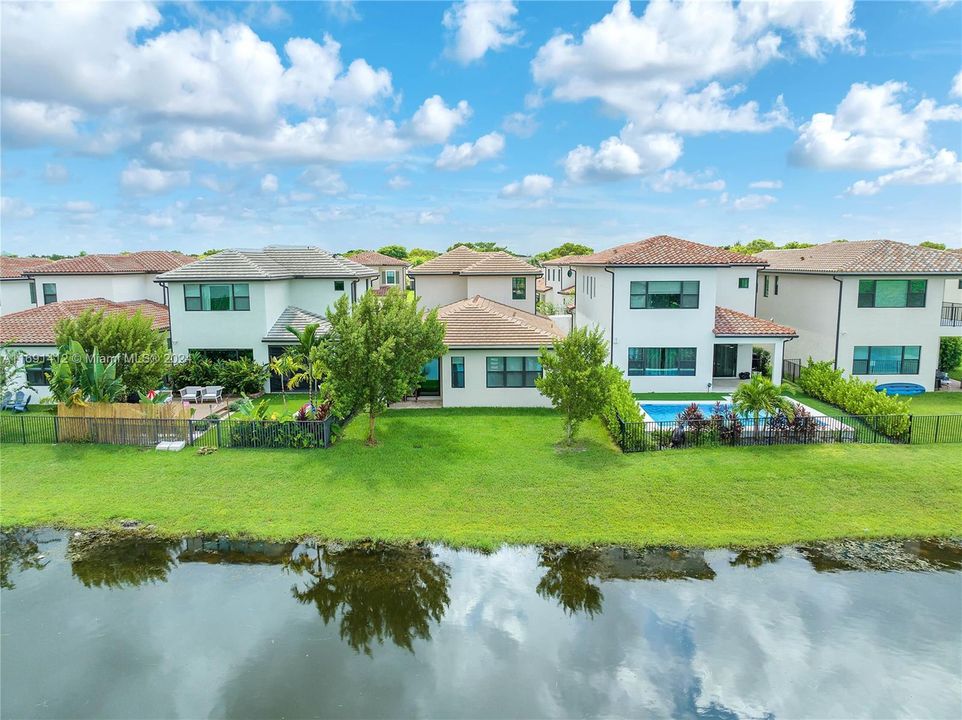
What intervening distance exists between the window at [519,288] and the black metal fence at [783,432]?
18205 mm

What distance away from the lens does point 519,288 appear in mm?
38844

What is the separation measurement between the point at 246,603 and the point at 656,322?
2204 cm

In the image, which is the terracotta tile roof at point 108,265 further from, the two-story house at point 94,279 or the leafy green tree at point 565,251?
the leafy green tree at point 565,251

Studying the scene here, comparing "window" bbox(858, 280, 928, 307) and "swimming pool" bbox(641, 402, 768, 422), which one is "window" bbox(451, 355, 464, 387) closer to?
"swimming pool" bbox(641, 402, 768, 422)

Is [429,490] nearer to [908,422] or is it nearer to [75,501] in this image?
[75,501]

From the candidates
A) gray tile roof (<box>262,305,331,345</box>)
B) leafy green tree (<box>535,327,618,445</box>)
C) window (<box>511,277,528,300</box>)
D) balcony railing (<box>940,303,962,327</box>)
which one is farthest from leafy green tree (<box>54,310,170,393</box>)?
balcony railing (<box>940,303,962,327</box>)

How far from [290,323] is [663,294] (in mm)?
18111

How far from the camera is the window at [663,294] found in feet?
95.8

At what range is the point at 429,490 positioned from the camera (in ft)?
59.9

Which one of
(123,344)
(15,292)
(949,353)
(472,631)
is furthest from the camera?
(15,292)

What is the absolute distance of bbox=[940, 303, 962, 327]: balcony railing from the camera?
2974 centimetres

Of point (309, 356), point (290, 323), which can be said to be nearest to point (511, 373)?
point (309, 356)

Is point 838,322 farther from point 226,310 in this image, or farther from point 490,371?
point 226,310

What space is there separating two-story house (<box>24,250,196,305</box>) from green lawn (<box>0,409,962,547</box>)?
58.7ft
